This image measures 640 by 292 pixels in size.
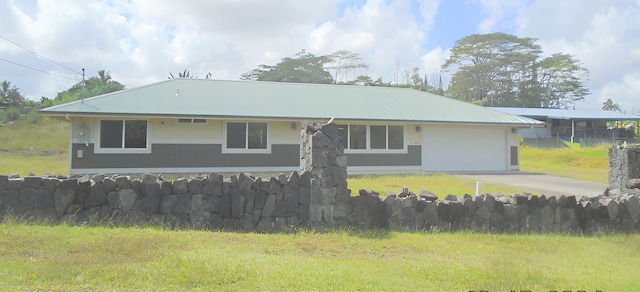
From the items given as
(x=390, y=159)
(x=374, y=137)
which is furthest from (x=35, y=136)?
(x=390, y=159)

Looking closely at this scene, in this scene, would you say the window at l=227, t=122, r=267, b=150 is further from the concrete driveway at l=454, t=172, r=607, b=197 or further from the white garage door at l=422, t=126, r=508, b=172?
the concrete driveway at l=454, t=172, r=607, b=197

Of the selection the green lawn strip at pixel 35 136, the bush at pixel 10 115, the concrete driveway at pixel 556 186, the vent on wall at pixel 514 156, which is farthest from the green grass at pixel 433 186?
the bush at pixel 10 115

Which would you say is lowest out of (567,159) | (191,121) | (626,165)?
(626,165)

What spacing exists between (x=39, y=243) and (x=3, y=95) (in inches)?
1978

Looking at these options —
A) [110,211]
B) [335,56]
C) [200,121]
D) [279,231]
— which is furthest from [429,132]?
[335,56]

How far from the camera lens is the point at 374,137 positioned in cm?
1798

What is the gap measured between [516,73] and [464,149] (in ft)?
152

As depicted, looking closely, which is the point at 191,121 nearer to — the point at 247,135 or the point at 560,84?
the point at 247,135

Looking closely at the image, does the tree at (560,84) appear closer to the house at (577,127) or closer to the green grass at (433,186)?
the house at (577,127)

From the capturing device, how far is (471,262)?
209 inches

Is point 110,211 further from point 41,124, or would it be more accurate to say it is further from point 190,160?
point 41,124

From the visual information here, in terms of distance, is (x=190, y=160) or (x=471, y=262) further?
(x=190, y=160)

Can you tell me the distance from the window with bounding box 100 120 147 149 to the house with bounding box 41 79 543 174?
0.03 metres

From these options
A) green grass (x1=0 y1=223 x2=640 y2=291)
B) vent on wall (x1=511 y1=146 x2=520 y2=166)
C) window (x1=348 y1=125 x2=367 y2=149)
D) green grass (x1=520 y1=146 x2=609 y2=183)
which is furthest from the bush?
green grass (x1=520 y1=146 x2=609 y2=183)
